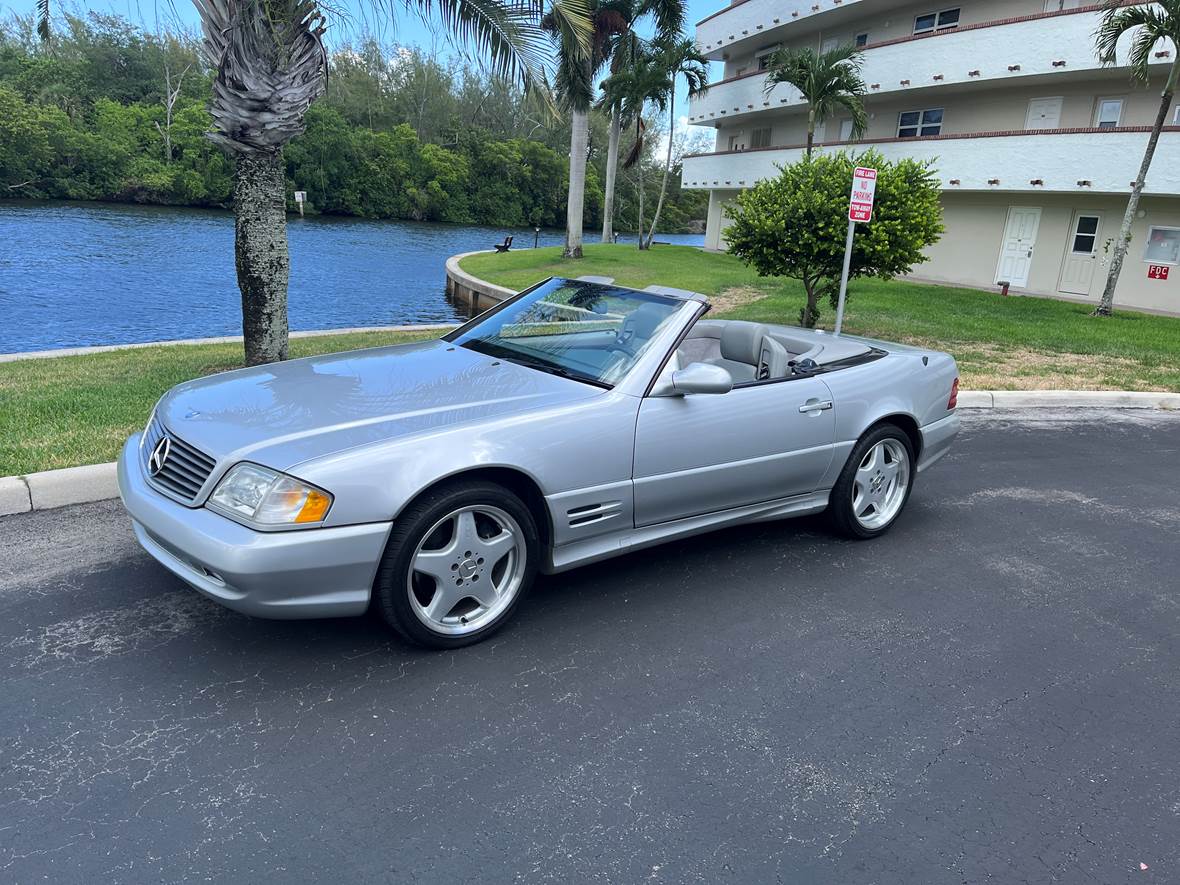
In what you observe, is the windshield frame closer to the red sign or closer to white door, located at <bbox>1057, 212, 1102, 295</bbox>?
the red sign

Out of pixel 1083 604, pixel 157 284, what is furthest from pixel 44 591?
pixel 157 284

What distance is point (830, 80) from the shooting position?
85.6 ft

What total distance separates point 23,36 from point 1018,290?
83.5 meters

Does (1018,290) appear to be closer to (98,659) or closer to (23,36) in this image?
(98,659)

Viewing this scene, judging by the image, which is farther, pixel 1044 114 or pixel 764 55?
pixel 764 55

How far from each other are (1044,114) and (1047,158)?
3007 mm

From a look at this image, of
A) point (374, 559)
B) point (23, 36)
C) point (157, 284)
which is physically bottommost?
point (157, 284)

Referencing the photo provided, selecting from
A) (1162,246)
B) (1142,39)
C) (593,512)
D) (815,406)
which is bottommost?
(593,512)

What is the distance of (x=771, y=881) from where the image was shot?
91.6 inches

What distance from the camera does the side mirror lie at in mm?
3770

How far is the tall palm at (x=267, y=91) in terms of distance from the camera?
729cm

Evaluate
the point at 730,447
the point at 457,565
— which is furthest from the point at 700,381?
the point at 457,565

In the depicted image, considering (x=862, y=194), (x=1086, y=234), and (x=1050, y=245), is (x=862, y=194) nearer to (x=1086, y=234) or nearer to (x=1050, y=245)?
(x=1086, y=234)

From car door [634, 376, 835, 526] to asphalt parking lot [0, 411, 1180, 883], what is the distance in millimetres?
466
